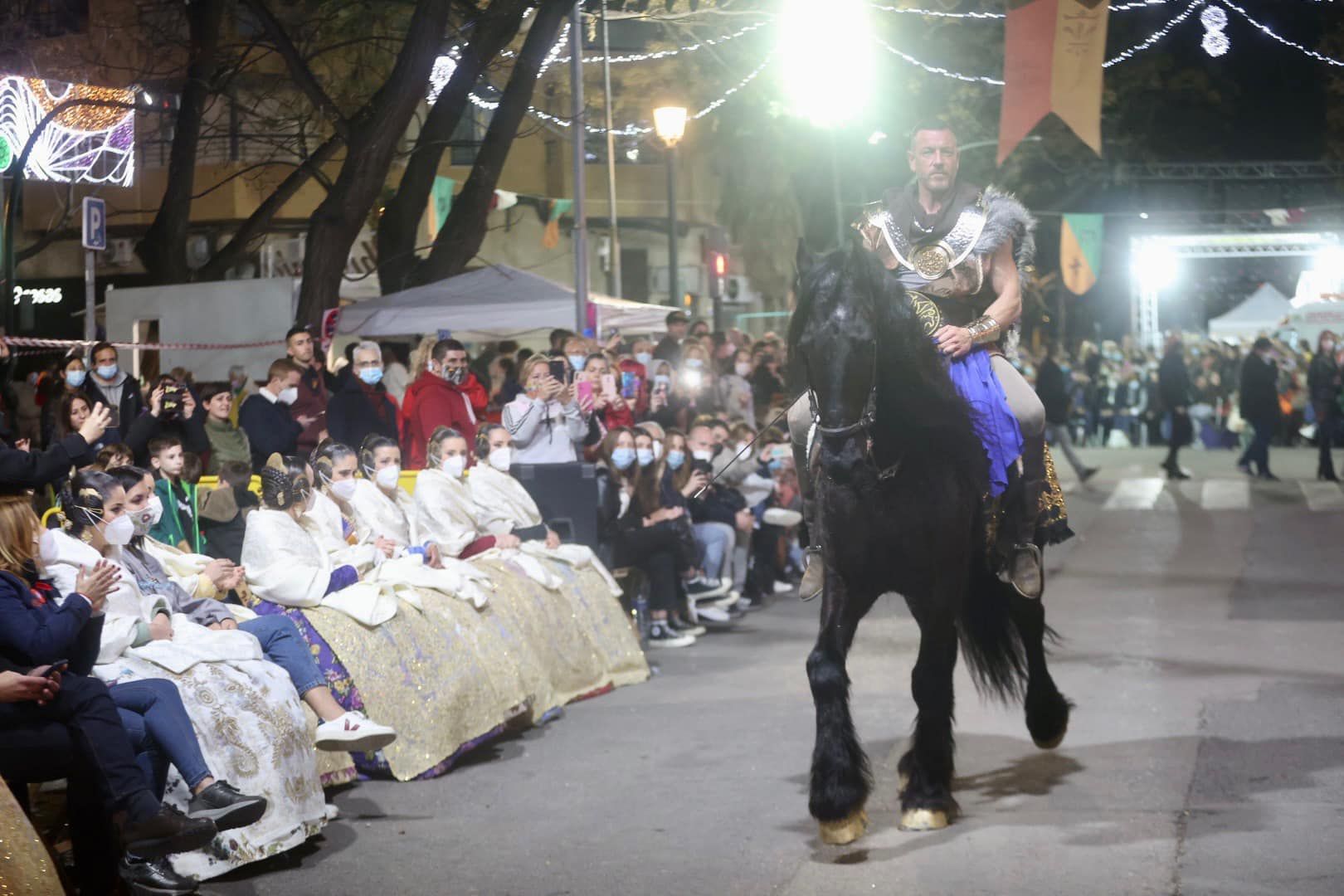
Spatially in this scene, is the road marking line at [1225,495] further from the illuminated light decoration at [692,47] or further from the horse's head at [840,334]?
the horse's head at [840,334]

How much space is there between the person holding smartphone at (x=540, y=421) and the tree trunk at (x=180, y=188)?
772 centimetres

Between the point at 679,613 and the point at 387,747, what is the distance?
5285 mm

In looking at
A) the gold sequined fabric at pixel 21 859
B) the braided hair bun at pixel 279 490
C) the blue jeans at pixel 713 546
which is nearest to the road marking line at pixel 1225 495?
the blue jeans at pixel 713 546

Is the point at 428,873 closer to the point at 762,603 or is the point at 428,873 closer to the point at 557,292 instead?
the point at 762,603

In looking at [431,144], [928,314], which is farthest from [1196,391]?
[928,314]

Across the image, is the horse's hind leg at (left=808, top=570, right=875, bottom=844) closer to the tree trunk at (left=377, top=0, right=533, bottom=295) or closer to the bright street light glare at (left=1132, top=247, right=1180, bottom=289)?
the tree trunk at (left=377, top=0, right=533, bottom=295)

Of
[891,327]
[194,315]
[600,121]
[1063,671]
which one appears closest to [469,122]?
[600,121]

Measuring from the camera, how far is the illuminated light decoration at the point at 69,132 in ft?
61.8

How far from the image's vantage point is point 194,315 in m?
18.7

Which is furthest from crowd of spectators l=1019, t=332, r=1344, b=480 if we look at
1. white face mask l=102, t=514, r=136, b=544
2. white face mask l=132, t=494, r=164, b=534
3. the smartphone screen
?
white face mask l=102, t=514, r=136, b=544

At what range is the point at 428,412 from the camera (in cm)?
1320

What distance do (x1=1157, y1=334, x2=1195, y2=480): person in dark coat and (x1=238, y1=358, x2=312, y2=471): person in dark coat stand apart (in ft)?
54.1

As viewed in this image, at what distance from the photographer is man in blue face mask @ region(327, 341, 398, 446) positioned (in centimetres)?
1295

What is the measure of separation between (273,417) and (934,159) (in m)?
5.93
